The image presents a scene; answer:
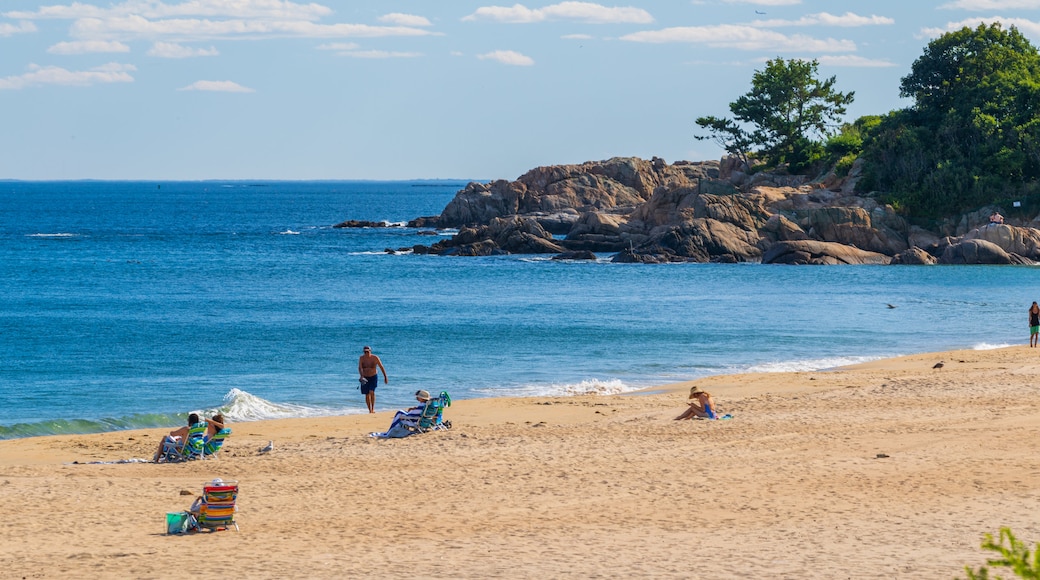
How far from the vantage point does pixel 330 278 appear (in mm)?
55188

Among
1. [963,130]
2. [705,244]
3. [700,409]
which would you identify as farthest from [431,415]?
[963,130]

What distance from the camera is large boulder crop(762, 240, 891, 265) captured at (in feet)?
188

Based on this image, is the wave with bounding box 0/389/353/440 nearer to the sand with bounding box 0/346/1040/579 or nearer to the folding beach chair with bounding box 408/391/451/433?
the sand with bounding box 0/346/1040/579

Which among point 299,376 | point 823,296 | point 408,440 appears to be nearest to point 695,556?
point 408,440

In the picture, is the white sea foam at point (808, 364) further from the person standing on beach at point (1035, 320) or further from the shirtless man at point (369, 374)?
the shirtless man at point (369, 374)

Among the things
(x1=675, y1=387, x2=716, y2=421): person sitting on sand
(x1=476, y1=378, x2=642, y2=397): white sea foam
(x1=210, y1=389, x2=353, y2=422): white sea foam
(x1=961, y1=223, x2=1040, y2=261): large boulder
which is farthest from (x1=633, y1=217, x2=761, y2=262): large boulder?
(x1=675, y1=387, x2=716, y2=421): person sitting on sand

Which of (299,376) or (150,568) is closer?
(150,568)

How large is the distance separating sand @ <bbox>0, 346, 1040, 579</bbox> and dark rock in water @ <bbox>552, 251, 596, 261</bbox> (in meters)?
42.5

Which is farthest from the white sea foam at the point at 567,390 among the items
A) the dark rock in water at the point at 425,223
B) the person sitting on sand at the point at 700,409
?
the dark rock in water at the point at 425,223

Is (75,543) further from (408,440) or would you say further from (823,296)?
(823,296)

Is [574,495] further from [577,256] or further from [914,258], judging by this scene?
[577,256]

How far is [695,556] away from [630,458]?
4.77 meters

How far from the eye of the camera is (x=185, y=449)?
53.3 feet

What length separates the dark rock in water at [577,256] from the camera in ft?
206
